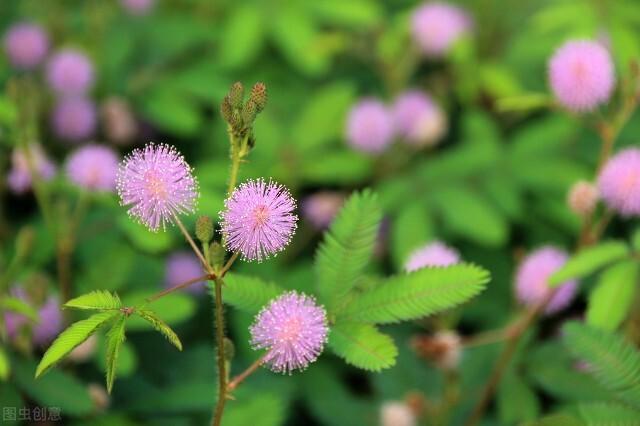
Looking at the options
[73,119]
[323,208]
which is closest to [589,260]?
[323,208]

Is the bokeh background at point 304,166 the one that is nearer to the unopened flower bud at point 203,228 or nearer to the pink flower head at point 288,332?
the pink flower head at point 288,332

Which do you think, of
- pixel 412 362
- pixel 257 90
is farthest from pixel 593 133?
pixel 257 90

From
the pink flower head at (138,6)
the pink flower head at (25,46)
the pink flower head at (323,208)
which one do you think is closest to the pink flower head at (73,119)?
the pink flower head at (25,46)

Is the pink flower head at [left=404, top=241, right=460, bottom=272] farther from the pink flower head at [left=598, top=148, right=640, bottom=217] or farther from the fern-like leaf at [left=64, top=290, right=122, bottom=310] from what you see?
the fern-like leaf at [left=64, top=290, right=122, bottom=310]

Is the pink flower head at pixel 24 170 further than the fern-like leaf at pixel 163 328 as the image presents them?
Yes

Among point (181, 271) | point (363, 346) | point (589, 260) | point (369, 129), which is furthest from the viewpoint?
Result: point (369, 129)

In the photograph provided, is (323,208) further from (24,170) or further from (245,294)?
(245,294)
